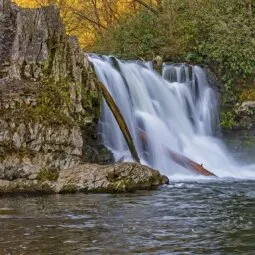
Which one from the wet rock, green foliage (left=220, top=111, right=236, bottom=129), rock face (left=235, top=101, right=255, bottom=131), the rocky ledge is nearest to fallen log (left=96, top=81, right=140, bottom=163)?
the rocky ledge

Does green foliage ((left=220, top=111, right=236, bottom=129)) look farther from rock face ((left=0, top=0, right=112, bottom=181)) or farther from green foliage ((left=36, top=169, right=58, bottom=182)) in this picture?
green foliage ((left=36, top=169, right=58, bottom=182))

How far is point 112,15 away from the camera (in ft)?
102

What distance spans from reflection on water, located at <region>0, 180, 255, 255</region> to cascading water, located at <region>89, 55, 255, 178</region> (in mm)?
3644

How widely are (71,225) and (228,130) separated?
1197 centimetres

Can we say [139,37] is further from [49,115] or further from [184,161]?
[49,115]

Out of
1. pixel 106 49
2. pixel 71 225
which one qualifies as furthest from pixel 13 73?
pixel 106 49

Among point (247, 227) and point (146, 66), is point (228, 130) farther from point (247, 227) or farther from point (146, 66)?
point (247, 227)

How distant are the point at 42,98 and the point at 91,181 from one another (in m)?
2.53

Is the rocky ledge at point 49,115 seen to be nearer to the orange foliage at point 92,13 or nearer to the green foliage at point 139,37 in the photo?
the green foliage at point 139,37

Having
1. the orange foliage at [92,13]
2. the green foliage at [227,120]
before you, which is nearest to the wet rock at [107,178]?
the green foliage at [227,120]

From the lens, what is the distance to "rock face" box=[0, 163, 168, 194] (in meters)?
11.2

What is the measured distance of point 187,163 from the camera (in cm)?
1433

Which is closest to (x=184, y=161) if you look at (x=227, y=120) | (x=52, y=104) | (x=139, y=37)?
(x=52, y=104)

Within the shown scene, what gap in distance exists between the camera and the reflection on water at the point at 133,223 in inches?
250
